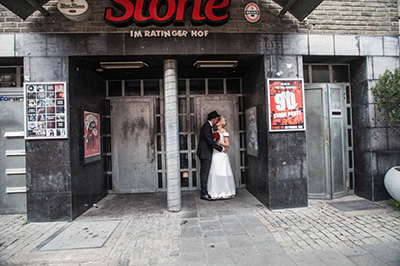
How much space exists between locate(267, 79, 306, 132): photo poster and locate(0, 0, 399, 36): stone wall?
4.16 ft

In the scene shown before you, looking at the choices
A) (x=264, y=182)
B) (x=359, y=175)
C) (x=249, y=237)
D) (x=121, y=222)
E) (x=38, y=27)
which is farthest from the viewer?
(x=359, y=175)

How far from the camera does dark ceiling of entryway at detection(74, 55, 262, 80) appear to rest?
16.0ft

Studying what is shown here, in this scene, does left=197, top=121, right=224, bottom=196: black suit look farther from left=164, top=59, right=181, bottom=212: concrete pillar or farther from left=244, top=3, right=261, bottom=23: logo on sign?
left=244, top=3, right=261, bottom=23: logo on sign

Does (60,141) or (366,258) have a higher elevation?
(60,141)

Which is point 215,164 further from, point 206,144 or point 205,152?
point 206,144

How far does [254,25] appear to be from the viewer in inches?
191

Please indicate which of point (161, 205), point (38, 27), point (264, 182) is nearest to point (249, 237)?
point (264, 182)

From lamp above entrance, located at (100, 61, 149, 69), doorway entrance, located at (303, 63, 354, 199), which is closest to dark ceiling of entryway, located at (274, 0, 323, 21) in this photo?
doorway entrance, located at (303, 63, 354, 199)

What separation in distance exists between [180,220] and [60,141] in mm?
3041

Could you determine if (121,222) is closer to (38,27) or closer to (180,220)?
(180,220)

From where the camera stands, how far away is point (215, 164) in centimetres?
557

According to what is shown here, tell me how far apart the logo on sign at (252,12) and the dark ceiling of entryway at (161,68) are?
806 mm

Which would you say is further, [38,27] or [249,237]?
[38,27]

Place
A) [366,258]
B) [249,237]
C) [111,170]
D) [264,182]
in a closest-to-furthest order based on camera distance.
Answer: [366,258], [249,237], [264,182], [111,170]
